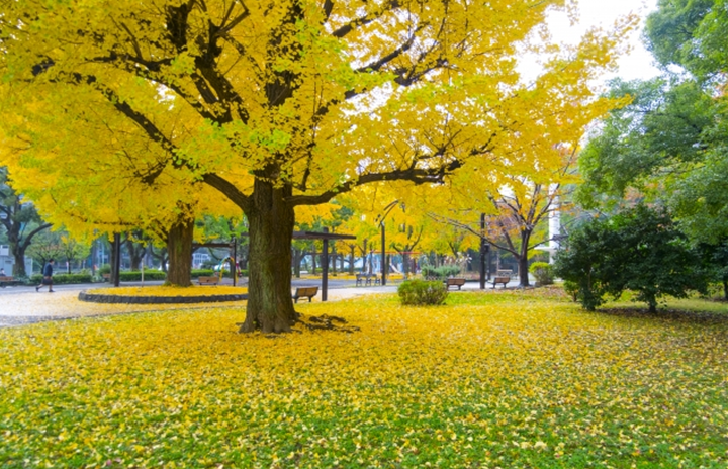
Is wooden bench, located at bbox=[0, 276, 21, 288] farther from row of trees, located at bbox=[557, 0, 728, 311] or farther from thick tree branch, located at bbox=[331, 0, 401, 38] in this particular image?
row of trees, located at bbox=[557, 0, 728, 311]

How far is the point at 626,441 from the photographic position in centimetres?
394

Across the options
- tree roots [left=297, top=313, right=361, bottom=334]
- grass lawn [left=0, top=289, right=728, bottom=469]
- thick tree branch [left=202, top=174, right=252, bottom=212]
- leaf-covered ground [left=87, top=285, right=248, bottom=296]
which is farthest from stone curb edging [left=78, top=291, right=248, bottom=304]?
thick tree branch [left=202, top=174, right=252, bottom=212]

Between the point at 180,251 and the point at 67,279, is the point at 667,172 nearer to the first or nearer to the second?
the point at 180,251

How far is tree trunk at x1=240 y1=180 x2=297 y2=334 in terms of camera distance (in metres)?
8.27

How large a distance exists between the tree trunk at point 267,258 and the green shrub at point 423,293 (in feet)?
21.7

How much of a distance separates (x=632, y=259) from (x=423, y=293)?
226 inches

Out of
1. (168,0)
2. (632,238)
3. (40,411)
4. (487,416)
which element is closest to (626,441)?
(487,416)

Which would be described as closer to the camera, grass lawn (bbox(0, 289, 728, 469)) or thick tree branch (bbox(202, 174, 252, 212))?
grass lawn (bbox(0, 289, 728, 469))

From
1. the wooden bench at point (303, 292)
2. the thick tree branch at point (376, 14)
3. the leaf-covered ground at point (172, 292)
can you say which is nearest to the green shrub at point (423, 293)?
the wooden bench at point (303, 292)

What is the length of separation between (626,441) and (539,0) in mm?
6321

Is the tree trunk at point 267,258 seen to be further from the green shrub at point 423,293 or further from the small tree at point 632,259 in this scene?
the small tree at point 632,259

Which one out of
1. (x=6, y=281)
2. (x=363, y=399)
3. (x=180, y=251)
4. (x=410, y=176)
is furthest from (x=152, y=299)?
(x=6, y=281)

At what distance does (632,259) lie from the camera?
460 inches

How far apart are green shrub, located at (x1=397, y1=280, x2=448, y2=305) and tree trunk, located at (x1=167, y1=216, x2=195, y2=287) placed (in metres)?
8.34
